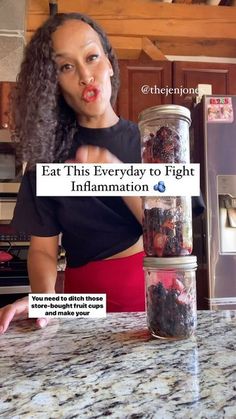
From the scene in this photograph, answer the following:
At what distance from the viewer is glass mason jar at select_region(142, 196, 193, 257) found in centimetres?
39

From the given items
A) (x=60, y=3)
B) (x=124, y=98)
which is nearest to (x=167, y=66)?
(x=124, y=98)

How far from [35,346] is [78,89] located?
263mm

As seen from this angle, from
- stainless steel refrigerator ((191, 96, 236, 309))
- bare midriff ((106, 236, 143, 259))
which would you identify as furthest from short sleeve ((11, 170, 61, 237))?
stainless steel refrigerator ((191, 96, 236, 309))

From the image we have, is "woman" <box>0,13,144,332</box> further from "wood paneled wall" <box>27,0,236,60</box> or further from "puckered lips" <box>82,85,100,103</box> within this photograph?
"wood paneled wall" <box>27,0,236,60</box>

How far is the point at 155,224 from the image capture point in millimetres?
394

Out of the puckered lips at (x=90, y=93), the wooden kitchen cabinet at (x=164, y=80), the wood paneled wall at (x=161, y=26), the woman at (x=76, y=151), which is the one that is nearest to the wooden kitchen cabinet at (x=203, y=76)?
the wooden kitchen cabinet at (x=164, y=80)

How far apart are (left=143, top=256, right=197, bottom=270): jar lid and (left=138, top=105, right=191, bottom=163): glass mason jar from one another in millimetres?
91

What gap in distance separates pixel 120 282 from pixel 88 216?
0.32ft

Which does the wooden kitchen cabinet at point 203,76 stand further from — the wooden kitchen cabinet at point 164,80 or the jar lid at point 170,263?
the jar lid at point 170,263

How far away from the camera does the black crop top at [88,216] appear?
506mm

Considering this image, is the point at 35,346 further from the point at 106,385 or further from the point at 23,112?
the point at 23,112

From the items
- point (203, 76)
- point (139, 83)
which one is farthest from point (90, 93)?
point (203, 76)

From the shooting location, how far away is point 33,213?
1.91 ft

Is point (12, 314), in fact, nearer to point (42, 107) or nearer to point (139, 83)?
point (42, 107)
